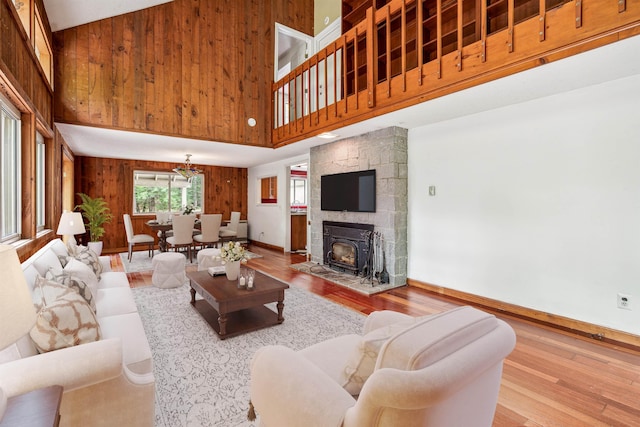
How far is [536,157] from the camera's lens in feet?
10.3

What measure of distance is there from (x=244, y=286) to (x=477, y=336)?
2369 mm

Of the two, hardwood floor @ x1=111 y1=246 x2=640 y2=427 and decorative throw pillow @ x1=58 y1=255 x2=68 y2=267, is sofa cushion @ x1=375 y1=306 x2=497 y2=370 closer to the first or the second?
hardwood floor @ x1=111 y1=246 x2=640 y2=427

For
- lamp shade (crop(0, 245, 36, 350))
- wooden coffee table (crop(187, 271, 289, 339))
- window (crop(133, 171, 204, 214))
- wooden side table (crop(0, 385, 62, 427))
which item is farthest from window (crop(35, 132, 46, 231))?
window (crop(133, 171, 204, 214))

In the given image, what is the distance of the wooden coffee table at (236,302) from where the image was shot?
8.88ft

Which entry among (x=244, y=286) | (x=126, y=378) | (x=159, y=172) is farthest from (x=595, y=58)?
(x=159, y=172)

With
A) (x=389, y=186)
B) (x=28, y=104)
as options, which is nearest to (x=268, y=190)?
(x=389, y=186)

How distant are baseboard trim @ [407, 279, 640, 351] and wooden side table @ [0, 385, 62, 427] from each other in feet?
12.2

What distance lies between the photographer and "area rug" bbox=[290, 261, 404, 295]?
420cm

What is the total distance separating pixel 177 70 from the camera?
186 inches

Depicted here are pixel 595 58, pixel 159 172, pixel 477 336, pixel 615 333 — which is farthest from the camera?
pixel 159 172

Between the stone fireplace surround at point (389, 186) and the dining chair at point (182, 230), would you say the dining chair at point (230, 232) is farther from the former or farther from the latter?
the stone fireplace surround at point (389, 186)

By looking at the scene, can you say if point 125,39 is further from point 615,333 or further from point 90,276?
point 615,333

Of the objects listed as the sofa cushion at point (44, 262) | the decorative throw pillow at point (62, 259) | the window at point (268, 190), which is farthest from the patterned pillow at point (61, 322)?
the window at point (268, 190)

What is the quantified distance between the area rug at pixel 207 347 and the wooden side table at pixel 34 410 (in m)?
0.92
